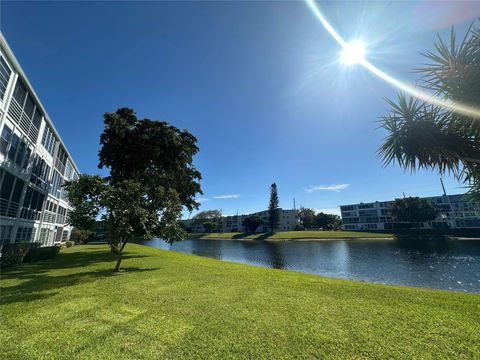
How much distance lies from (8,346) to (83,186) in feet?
33.7

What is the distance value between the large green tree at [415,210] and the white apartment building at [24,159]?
310ft

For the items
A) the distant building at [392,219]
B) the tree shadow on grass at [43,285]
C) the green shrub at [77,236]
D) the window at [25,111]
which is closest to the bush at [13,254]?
the tree shadow on grass at [43,285]

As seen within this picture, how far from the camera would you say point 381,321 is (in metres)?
6.12

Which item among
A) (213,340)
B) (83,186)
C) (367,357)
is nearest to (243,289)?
(213,340)

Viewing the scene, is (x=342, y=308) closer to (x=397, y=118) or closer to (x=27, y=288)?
(x=397, y=118)

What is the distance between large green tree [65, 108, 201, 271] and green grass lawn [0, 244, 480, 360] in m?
3.83

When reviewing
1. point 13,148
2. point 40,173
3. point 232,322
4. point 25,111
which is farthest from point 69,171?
point 232,322

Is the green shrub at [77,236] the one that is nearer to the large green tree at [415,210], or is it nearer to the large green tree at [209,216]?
the large green tree at [415,210]

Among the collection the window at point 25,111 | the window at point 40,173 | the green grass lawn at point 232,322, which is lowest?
the green grass lawn at point 232,322

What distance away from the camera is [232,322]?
609 cm

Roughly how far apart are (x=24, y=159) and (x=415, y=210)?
318 feet

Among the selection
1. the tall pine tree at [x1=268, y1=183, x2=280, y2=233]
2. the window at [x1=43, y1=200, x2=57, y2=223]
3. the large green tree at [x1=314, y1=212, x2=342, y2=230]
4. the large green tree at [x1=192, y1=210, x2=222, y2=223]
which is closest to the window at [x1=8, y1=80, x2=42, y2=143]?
the window at [x1=43, y1=200, x2=57, y2=223]

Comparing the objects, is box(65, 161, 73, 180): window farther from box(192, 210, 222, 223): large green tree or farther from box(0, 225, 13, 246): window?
box(192, 210, 222, 223): large green tree

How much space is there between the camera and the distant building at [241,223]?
12100 centimetres
